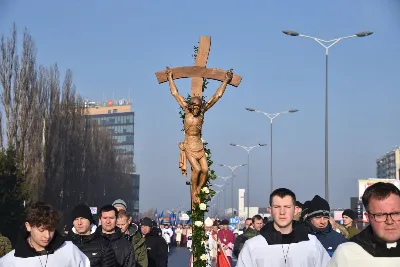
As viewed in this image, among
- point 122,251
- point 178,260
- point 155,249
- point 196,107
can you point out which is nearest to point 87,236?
point 122,251

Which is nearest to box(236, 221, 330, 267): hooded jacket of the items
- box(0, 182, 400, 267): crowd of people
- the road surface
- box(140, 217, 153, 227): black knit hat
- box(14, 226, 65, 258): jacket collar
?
box(0, 182, 400, 267): crowd of people

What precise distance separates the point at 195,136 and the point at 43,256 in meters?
7.88

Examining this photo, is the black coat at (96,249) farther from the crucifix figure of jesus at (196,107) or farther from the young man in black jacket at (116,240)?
the crucifix figure of jesus at (196,107)

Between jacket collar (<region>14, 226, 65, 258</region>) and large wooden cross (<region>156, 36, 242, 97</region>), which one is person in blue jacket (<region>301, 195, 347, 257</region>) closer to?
jacket collar (<region>14, 226, 65, 258</region>)

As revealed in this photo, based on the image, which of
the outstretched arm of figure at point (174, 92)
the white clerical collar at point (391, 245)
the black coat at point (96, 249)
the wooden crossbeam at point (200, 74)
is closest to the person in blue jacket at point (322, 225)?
the black coat at point (96, 249)

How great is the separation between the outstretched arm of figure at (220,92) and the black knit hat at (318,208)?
15.3 ft

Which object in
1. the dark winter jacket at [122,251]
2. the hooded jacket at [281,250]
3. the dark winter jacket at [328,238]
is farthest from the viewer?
the dark winter jacket at [122,251]

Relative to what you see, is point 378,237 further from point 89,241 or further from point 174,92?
point 174,92

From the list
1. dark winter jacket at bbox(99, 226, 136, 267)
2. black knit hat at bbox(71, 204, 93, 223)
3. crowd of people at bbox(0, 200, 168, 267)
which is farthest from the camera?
dark winter jacket at bbox(99, 226, 136, 267)

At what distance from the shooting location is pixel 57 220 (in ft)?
22.9

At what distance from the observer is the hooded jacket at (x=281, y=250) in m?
7.36

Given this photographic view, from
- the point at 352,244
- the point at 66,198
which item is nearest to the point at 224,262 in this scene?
the point at 352,244

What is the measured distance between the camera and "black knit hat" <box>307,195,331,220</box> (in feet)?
33.1

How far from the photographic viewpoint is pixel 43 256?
7035mm
